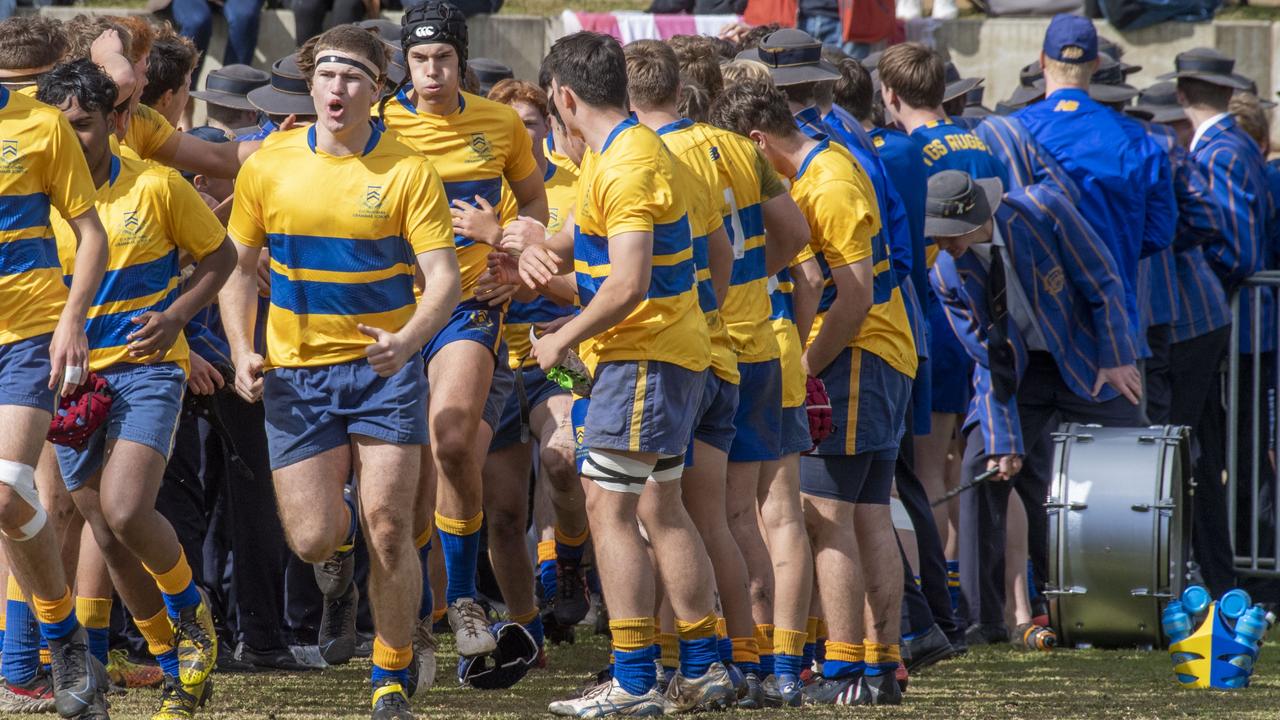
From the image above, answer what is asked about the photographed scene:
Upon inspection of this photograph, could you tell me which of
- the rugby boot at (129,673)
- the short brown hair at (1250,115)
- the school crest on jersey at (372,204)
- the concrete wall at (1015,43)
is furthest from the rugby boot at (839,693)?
the concrete wall at (1015,43)

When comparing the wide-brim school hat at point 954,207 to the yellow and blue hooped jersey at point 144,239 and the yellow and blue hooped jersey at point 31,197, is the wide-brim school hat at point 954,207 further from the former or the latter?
the yellow and blue hooped jersey at point 31,197

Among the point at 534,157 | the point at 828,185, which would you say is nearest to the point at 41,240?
the point at 534,157

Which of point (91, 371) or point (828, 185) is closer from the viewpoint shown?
point (91, 371)

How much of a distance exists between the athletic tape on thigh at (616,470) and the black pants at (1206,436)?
4576mm

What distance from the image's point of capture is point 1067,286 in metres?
8.58

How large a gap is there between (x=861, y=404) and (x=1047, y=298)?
78.2 inches

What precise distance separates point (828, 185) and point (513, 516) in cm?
191

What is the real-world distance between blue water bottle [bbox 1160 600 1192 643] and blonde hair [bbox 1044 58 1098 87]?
9.67 feet

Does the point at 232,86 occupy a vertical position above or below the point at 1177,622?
above

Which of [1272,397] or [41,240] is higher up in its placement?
[41,240]

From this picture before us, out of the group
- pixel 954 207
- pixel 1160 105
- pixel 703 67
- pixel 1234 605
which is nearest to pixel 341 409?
pixel 703 67

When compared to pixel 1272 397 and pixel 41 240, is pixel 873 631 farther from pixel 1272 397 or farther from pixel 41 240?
pixel 1272 397

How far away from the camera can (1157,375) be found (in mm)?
9711

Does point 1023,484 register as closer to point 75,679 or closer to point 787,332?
point 787,332
